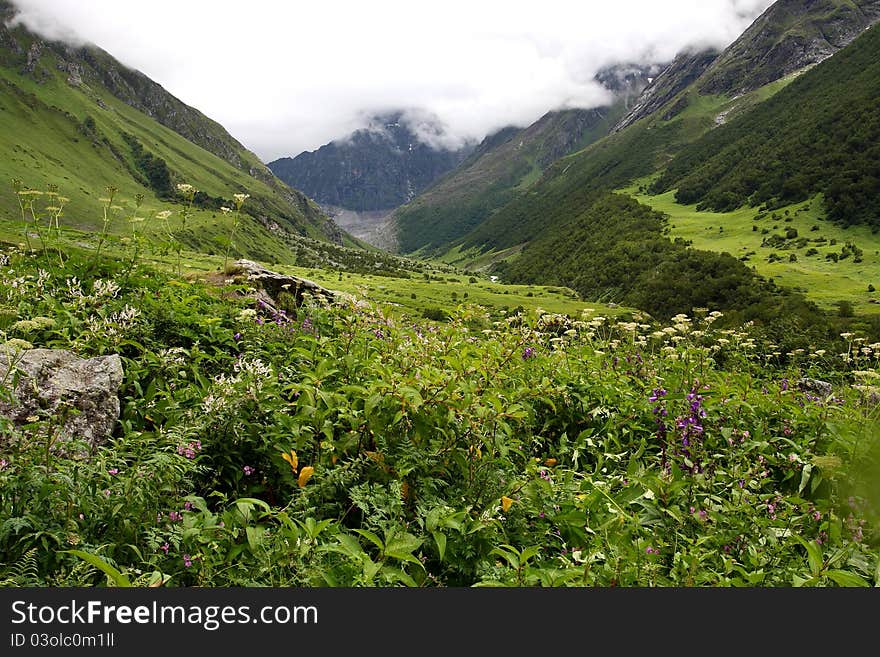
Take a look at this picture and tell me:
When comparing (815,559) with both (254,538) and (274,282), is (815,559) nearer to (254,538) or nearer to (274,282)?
(254,538)

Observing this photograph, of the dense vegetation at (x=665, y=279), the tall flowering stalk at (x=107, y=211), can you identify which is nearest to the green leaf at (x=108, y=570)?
the tall flowering stalk at (x=107, y=211)

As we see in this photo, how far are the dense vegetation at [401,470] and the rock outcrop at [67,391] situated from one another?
0.21 metres

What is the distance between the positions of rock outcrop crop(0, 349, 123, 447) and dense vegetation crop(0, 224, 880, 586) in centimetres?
21

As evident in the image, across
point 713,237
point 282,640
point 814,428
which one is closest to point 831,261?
point 713,237

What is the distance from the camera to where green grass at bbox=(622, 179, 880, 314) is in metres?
88.6

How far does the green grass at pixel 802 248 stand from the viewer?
88.6 m

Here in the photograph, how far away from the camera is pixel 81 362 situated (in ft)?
16.4

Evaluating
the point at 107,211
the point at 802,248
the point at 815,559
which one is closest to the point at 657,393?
the point at 815,559

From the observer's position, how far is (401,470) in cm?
400

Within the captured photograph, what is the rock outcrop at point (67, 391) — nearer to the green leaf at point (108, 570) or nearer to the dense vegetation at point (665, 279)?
the green leaf at point (108, 570)

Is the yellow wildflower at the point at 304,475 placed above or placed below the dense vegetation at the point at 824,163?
below

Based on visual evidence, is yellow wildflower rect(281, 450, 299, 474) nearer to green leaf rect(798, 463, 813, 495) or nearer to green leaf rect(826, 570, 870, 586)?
green leaf rect(826, 570, 870, 586)

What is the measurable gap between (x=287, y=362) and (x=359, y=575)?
3.86m

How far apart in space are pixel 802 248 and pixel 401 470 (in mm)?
149993
